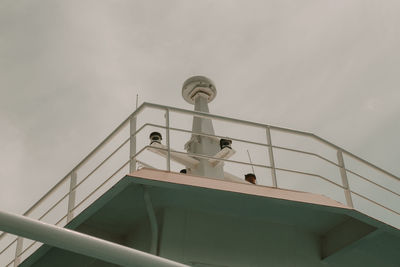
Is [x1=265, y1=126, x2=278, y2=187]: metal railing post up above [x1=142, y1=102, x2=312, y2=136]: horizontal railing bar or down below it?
below

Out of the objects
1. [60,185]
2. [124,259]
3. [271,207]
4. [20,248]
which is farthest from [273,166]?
[124,259]

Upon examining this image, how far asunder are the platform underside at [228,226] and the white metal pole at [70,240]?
16.6 ft

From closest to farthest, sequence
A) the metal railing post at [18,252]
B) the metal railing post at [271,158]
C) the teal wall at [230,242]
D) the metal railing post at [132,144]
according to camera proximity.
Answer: the metal railing post at [132,144]
the teal wall at [230,242]
the metal railing post at [271,158]
the metal railing post at [18,252]

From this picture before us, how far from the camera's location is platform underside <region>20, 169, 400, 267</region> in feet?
25.9

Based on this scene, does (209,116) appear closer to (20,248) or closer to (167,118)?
(167,118)

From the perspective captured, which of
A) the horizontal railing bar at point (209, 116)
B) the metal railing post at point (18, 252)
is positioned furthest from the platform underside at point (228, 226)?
the horizontal railing bar at point (209, 116)

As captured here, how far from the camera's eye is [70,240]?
7.55 feet

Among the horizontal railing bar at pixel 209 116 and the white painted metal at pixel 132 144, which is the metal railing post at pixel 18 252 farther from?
the horizontal railing bar at pixel 209 116

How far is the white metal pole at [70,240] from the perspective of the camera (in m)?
2.24

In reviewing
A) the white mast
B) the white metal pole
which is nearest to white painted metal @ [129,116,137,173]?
the white mast

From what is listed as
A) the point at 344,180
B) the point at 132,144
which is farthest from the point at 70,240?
the point at 344,180

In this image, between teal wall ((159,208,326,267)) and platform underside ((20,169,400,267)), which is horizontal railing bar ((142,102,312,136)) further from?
teal wall ((159,208,326,267))

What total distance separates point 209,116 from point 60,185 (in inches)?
126

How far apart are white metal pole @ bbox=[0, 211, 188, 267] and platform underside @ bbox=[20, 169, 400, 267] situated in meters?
5.07
